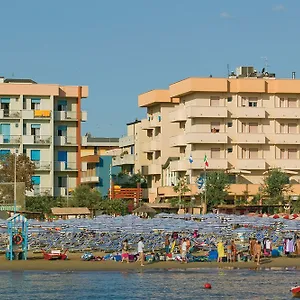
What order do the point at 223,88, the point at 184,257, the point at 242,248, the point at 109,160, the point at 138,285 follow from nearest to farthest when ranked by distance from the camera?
1. the point at 138,285
2. the point at 184,257
3. the point at 242,248
4. the point at 223,88
5. the point at 109,160

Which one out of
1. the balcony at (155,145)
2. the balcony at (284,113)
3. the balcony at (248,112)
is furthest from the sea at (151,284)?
the balcony at (155,145)

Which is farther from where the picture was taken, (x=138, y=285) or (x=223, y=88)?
(x=223, y=88)

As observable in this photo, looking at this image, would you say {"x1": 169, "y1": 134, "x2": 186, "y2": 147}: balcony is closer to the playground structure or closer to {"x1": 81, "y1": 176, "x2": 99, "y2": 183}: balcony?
{"x1": 81, "y1": 176, "x2": 99, "y2": 183}: balcony

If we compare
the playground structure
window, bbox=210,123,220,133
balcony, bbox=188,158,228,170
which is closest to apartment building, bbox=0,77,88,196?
balcony, bbox=188,158,228,170

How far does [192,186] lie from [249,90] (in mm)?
11405

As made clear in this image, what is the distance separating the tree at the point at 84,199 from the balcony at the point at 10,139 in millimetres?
8796

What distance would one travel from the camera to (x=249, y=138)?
106 meters

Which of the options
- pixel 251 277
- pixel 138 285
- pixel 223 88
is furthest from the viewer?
pixel 223 88

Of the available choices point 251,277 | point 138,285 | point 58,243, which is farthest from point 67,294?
point 58,243

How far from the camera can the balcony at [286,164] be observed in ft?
351

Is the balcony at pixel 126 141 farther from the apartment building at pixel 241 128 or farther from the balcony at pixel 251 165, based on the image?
the balcony at pixel 251 165

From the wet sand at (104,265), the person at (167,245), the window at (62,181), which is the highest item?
the window at (62,181)

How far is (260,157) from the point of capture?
107 meters

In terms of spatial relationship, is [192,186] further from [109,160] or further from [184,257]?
[184,257]
